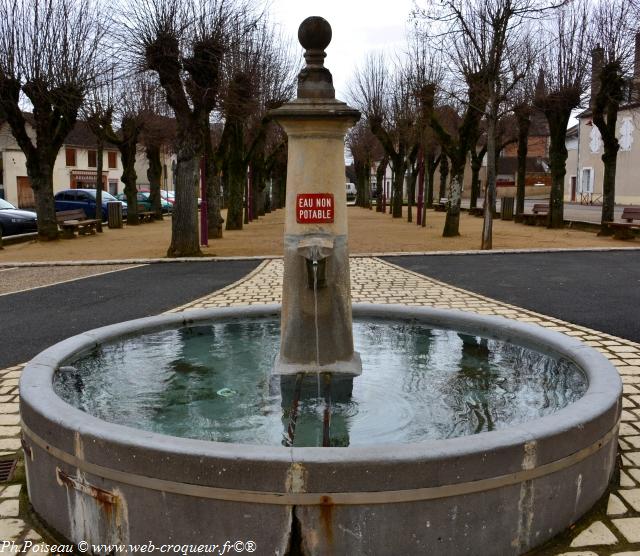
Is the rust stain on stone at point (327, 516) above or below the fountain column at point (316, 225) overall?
below

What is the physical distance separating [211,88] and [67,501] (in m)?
13.4

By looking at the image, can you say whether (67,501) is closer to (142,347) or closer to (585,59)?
(142,347)

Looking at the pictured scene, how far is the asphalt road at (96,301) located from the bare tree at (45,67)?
7857mm

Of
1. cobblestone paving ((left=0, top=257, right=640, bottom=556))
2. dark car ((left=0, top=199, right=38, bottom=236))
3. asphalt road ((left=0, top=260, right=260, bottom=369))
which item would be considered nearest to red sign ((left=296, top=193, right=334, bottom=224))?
cobblestone paving ((left=0, top=257, right=640, bottom=556))

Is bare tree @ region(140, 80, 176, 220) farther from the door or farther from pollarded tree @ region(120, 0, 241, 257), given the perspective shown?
the door

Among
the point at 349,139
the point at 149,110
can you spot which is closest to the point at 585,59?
the point at 149,110

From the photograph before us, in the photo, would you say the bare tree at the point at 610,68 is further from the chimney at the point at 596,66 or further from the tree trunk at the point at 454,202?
the tree trunk at the point at 454,202

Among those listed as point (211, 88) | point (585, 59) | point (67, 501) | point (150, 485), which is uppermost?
point (585, 59)

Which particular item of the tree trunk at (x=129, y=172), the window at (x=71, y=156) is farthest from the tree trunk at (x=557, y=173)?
the window at (x=71, y=156)

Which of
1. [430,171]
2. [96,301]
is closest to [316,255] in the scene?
[96,301]

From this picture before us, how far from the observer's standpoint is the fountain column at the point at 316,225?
4566 mm

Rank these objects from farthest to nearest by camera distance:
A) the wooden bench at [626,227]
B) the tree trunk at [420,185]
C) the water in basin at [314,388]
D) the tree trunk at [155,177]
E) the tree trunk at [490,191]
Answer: the tree trunk at [155,177]
the tree trunk at [420,185]
the wooden bench at [626,227]
the tree trunk at [490,191]
the water in basin at [314,388]

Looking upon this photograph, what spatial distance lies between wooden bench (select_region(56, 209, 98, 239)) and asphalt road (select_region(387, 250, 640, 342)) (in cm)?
1194

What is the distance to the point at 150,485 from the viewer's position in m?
3.06
